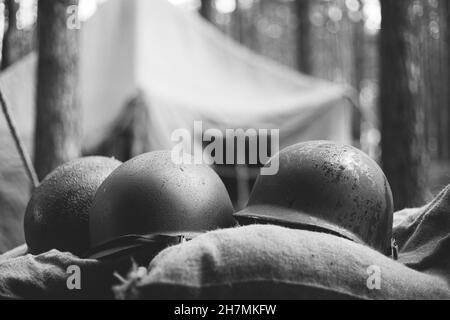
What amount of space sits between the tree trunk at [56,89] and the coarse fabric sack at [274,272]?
3395 millimetres

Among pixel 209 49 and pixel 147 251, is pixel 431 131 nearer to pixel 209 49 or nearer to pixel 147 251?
pixel 209 49

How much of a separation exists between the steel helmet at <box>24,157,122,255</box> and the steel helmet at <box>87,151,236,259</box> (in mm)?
209

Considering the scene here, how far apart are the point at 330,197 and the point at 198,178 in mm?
545

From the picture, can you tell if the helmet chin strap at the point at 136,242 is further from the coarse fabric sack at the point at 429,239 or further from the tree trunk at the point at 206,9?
the tree trunk at the point at 206,9

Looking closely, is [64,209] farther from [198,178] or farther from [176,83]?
[176,83]

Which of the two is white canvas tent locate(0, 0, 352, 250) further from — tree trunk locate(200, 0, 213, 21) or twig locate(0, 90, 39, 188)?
tree trunk locate(200, 0, 213, 21)

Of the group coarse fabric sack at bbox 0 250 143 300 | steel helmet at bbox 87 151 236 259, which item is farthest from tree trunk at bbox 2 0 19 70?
coarse fabric sack at bbox 0 250 143 300

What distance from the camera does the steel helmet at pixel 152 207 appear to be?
236cm

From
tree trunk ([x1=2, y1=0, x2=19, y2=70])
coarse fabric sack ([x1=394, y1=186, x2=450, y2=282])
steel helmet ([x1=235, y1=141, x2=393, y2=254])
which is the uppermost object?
tree trunk ([x1=2, y1=0, x2=19, y2=70])

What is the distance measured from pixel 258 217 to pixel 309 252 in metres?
0.47

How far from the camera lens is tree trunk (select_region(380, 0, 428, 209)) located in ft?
16.7

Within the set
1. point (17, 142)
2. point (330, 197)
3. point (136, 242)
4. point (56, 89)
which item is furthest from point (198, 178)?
point (56, 89)

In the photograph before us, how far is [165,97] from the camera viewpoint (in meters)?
6.88
